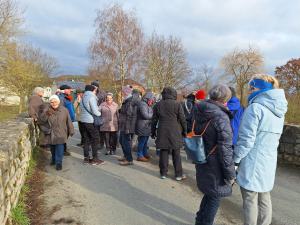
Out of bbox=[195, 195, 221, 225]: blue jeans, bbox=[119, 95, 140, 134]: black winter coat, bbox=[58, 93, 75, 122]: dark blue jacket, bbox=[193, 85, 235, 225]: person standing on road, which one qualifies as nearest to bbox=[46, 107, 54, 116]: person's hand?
bbox=[58, 93, 75, 122]: dark blue jacket

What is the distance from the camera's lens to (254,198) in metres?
3.73

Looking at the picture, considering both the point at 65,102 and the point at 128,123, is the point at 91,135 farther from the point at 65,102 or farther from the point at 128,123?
the point at 65,102

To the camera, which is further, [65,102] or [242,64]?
[242,64]

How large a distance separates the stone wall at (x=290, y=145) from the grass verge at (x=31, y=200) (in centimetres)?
577

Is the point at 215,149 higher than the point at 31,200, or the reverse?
the point at 215,149

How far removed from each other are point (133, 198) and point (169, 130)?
165cm

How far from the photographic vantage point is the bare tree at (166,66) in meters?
32.2

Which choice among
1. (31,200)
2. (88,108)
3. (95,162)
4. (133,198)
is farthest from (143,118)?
(31,200)

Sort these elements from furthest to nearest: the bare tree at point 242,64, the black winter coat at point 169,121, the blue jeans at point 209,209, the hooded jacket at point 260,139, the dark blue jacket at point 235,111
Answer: the bare tree at point 242,64, the black winter coat at point 169,121, the dark blue jacket at point 235,111, the blue jeans at point 209,209, the hooded jacket at point 260,139

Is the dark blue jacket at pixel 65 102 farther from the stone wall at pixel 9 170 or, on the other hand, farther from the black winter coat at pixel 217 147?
the black winter coat at pixel 217 147

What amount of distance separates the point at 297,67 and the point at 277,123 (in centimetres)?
4107

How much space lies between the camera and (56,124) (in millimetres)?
6918

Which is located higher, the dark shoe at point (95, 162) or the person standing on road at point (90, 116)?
the person standing on road at point (90, 116)

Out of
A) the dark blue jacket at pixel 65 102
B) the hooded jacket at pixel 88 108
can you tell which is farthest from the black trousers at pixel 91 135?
the dark blue jacket at pixel 65 102
